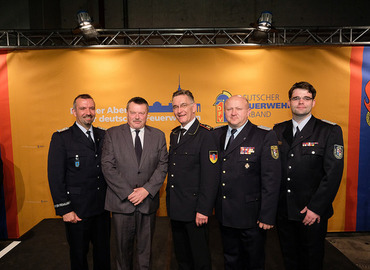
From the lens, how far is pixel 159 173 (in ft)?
6.79

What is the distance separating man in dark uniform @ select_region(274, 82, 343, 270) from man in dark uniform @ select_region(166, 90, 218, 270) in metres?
0.71

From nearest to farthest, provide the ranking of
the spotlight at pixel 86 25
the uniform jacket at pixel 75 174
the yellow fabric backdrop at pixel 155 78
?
the uniform jacket at pixel 75 174
the spotlight at pixel 86 25
the yellow fabric backdrop at pixel 155 78

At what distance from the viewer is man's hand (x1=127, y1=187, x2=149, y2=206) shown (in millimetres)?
1946

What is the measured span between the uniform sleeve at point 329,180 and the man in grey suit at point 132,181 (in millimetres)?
1344

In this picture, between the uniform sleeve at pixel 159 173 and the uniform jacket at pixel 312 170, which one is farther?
the uniform sleeve at pixel 159 173

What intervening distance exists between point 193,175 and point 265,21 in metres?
2.71

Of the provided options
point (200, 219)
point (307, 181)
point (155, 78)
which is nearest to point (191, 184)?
point (200, 219)

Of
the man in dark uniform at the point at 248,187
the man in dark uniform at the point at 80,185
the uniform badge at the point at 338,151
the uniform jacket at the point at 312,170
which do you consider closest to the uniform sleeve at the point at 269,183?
the man in dark uniform at the point at 248,187

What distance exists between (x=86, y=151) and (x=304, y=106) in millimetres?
2041

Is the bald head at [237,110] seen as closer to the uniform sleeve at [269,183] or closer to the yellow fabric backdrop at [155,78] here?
the uniform sleeve at [269,183]

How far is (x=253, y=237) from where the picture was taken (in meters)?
1.88

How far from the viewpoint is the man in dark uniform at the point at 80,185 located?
6.66 ft

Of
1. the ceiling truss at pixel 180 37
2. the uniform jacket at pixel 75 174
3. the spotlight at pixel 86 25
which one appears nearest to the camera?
the uniform jacket at pixel 75 174

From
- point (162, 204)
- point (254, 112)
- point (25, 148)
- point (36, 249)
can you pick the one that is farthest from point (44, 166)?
point (254, 112)
